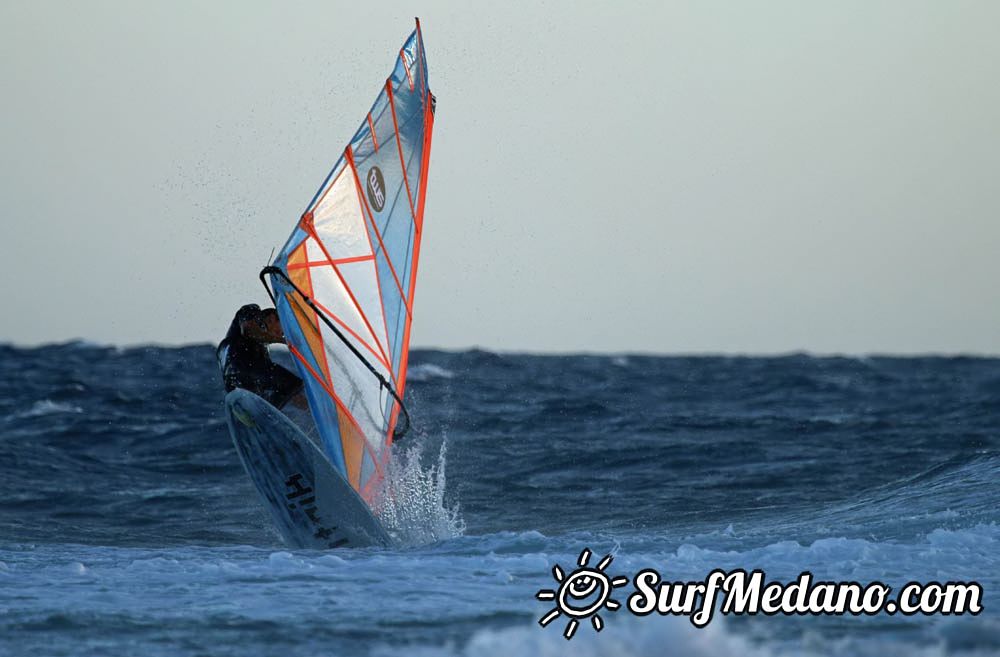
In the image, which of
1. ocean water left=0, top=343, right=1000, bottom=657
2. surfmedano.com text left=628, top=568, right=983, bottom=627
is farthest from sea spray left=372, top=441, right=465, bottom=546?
surfmedano.com text left=628, top=568, right=983, bottom=627

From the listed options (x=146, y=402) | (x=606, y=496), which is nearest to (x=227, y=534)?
(x=606, y=496)

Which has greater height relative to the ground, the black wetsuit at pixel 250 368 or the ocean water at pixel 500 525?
the black wetsuit at pixel 250 368

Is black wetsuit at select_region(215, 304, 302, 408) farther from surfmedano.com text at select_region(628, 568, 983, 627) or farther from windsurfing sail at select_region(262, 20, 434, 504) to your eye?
surfmedano.com text at select_region(628, 568, 983, 627)

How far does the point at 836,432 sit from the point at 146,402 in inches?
509

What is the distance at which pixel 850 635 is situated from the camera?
5.46 metres

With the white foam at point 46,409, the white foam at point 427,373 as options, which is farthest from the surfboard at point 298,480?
the white foam at point 427,373

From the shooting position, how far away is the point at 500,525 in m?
10.5

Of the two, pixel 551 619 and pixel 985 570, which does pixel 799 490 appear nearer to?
pixel 985 570

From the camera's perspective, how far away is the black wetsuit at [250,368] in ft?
30.0

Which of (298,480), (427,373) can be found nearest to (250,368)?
(298,480)

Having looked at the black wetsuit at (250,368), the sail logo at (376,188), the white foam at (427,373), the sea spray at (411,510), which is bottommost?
the sea spray at (411,510)

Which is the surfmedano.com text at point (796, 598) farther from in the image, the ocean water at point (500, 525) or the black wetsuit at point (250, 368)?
the black wetsuit at point (250, 368)

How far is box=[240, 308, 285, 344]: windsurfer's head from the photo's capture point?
9117 mm

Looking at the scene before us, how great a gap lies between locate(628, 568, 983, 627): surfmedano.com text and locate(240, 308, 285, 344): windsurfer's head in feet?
12.2
